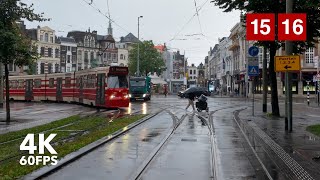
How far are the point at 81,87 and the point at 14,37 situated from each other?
17794 millimetres

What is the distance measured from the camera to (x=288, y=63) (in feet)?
58.3

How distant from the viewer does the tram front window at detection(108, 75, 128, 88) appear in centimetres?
3275

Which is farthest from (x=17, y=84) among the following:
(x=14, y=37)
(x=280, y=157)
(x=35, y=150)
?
(x=280, y=157)

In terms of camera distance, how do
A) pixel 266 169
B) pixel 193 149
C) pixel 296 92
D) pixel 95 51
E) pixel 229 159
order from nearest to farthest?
pixel 266 169 → pixel 229 159 → pixel 193 149 → pixel 296 92 → pixel 95 51

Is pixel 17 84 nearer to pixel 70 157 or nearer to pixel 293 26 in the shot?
pixel 293 26

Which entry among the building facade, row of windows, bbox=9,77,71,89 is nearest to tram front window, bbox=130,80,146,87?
row of windows, bbox=9,77,71,89

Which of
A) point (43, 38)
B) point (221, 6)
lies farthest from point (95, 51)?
point (221, 6)

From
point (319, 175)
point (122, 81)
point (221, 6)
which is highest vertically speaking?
point (221, 6)

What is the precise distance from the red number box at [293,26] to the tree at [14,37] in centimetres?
1203

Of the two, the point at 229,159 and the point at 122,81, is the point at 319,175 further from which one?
the point at 122,81

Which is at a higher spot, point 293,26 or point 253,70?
point 293,26

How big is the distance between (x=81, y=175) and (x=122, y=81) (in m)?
23.9

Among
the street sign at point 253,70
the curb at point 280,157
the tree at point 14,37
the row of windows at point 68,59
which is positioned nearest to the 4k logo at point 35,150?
the curb at point 280,157

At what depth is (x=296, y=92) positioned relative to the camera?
234 feet
